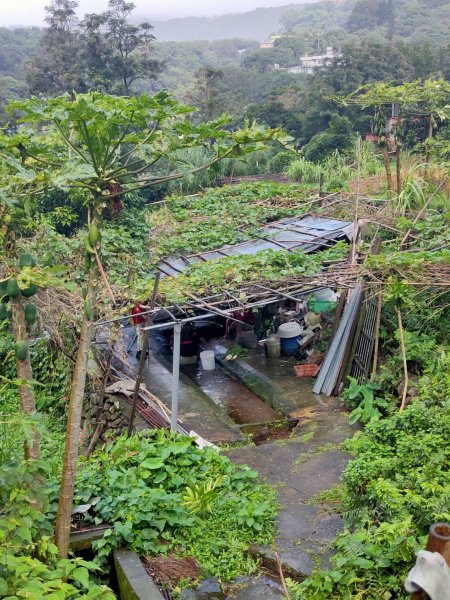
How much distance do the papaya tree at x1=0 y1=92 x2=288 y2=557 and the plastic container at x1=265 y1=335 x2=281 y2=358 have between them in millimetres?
7565

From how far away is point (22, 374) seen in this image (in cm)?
421

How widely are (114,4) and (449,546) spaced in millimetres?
37795

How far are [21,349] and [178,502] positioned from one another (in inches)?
89.2

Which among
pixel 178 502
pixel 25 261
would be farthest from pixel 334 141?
pixel 25 261

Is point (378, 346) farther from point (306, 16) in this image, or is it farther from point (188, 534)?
point (306, 16)

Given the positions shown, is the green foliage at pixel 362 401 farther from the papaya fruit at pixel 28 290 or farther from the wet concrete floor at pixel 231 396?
the papaya fruit at pixel 28 290

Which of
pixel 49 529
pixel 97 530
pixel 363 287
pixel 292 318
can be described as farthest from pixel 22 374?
pixel 292 318

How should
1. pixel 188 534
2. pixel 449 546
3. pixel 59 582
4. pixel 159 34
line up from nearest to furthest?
1. pixel 449 546
2. pixel 59 582
3. pixel 188 534
4. pixel 159 34

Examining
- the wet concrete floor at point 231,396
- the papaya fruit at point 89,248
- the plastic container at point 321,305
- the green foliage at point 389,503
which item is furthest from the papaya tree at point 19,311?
the plastic container at point 321,305

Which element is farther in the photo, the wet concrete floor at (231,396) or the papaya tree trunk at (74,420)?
the wet concrete floor at (231,396)

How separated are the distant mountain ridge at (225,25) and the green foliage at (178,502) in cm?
18798

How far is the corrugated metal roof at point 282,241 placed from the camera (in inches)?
445

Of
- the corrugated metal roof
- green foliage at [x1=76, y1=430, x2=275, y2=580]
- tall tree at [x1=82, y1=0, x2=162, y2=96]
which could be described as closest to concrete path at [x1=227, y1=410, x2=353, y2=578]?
green foliage at [x1=76, y1=430, x2=275, y2=580]

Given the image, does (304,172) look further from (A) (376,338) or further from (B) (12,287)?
(B) (12,287)
